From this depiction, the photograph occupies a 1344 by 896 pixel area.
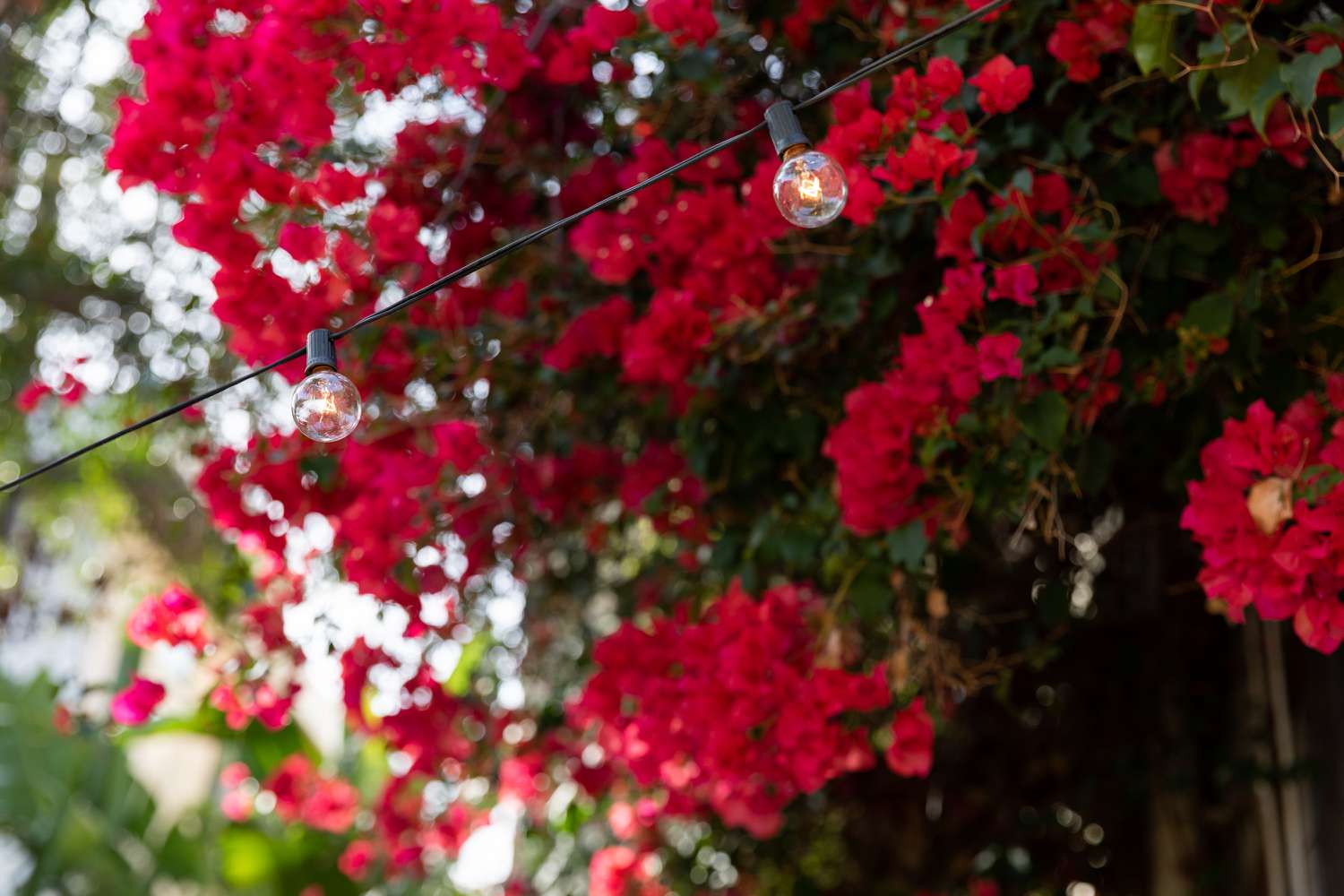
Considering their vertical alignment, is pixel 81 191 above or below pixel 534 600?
above

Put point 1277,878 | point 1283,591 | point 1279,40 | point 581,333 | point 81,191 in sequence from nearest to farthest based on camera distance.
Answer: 1. point 1283,591
2. point 1279,40
3. point 581,333
4. point 1277,878
5. point 81,191

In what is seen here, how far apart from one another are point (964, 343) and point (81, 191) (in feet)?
10.3

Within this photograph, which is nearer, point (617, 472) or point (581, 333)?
point (581, 333)

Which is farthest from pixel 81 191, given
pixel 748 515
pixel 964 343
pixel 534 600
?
pixel 964 343

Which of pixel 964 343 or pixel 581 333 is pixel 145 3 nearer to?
pixel 581 333

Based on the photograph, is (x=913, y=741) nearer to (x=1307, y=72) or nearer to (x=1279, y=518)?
(x=1279, y=518)

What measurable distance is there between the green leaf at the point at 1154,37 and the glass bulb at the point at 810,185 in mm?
535

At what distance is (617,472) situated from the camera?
253cm

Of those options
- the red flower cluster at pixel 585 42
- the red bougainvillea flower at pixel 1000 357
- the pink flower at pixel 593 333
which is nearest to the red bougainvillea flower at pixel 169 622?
the pink flower at pixel 593 333

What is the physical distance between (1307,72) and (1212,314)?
0.32 m

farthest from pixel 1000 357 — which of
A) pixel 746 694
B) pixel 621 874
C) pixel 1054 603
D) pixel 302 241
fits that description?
pixel 621 874

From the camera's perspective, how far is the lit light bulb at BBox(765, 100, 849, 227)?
1244 millimetres

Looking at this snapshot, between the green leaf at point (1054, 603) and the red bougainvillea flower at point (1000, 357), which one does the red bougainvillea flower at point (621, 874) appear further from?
the red bougainvillea flower at point (1000, 357)

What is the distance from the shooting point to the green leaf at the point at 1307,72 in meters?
1.40
